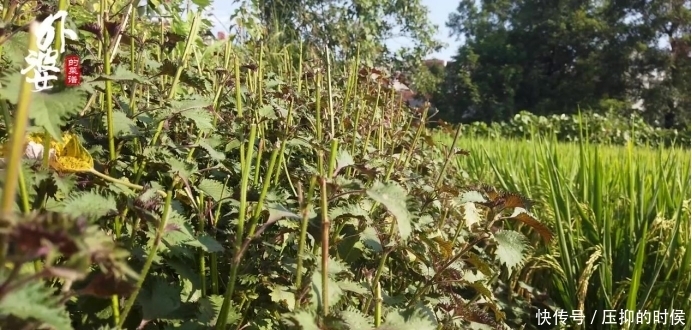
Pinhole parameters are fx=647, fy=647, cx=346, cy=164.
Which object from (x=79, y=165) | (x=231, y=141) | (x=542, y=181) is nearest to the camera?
(x=79, y=165)

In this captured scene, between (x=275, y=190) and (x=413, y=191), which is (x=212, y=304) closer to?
(x=275, y=190)

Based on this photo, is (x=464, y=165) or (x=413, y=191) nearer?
(x=413, y=191)

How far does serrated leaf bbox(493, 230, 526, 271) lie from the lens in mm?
899

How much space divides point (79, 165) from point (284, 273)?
27 cm

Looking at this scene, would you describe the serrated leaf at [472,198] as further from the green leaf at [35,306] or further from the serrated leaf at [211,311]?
the green leaf at [35,306]

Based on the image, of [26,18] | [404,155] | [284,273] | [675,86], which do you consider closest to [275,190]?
[284,273]

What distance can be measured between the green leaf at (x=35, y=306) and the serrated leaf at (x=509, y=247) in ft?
2.11

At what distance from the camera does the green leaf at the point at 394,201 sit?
57 centimetres

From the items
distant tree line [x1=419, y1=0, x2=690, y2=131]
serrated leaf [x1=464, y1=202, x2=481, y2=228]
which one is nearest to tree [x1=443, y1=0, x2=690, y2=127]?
distant tree line [x1=419, y1=0, x2=690, y2=131]

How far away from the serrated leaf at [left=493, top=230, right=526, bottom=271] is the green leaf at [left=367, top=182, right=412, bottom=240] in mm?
340

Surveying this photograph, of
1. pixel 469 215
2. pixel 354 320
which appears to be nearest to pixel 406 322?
pixel 354 320

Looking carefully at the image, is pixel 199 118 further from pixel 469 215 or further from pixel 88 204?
pixel 469 215

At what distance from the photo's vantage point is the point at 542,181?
7.71ft

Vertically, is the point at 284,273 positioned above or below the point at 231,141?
below
